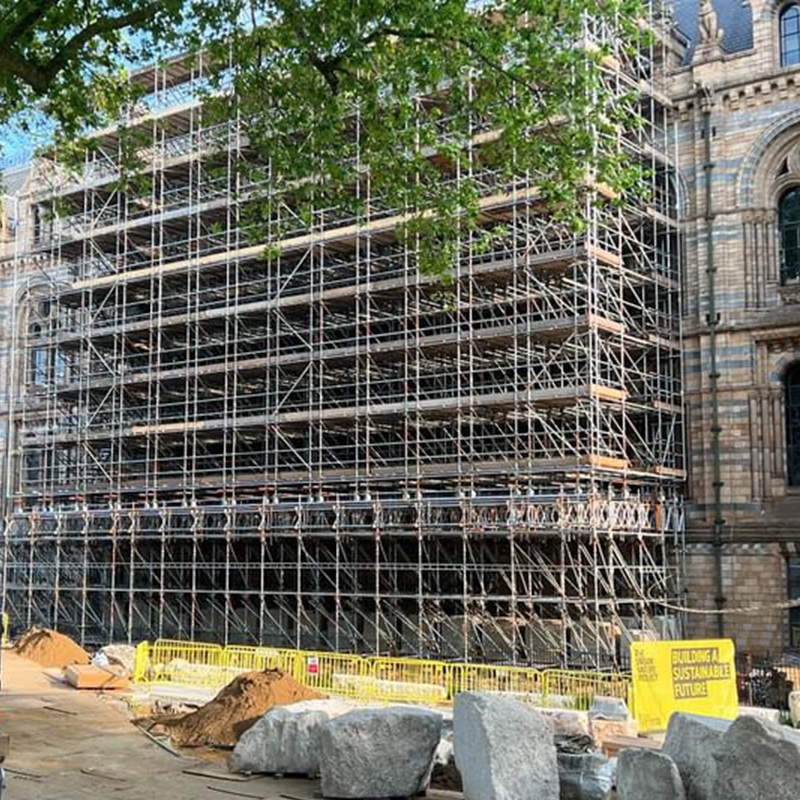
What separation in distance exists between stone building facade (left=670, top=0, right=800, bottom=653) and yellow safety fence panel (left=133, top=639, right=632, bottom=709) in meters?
7.54

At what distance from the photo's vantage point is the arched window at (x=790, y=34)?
1253 inches

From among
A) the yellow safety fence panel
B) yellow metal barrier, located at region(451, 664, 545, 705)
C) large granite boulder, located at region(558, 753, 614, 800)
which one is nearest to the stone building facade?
the yellow safety fence panel

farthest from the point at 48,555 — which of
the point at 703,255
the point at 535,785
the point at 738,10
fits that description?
the point at 535,785

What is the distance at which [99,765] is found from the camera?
51.0 feet

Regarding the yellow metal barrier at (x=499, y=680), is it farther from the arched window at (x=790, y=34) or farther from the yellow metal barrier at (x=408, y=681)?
the arched window at (x=790, y=34)

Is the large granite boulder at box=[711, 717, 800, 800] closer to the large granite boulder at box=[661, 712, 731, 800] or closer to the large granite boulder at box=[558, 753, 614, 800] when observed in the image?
the large granite boulder at box=[661, 712, 731, 800]

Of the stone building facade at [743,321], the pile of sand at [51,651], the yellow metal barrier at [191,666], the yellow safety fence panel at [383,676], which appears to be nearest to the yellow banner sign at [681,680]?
the yellow safety fence panel at [383,676]

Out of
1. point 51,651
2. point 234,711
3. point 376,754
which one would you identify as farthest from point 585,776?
point 51,651

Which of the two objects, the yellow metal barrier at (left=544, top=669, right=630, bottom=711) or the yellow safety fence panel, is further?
the yellow safety fence panel

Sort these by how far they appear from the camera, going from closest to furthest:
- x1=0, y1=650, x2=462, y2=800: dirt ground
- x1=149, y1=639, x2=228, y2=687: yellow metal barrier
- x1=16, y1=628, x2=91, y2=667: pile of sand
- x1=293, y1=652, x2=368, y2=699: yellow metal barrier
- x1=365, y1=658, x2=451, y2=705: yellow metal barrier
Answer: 1. x1=0, y1=650, x2=462, y2=800: dirt ground
2. x1=365, y1=658, x2=451, y2=705: yellow metal barrier
3. x1=293, y1=652, x2=368, y2=699: yellow metal barrier
4. x1=149, y1=639, x2=228, y2=687: yellow metal barrier
5. x1=16, y1=628, x2=91, y2=667: pile of sand

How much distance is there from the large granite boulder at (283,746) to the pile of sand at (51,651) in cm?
1609

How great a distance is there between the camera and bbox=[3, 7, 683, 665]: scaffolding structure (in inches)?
1126

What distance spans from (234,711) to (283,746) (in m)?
3.18

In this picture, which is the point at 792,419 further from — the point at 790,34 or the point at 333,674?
the point at 333,674
